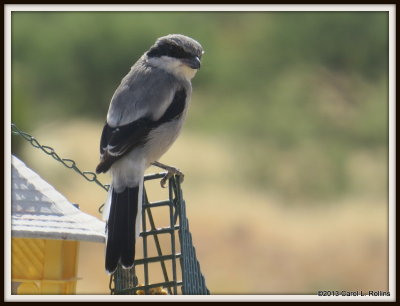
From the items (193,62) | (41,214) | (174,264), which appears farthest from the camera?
(193,62)

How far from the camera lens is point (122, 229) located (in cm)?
448

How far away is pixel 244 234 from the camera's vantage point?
46.3 ft

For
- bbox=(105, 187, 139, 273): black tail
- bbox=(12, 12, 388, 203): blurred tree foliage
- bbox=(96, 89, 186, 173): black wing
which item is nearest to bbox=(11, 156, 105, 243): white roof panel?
bbox=(105, 187, 139, 273): black tail

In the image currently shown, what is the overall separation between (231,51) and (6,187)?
2223cm

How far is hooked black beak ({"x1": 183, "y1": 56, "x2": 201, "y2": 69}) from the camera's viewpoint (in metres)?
5.23

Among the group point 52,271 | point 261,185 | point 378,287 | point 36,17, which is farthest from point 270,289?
point 36,17

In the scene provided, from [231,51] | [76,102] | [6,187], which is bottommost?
[6,187]

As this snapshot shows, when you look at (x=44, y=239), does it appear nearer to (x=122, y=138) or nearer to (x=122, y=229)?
(x=122, y=229)

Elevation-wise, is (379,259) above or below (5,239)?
below

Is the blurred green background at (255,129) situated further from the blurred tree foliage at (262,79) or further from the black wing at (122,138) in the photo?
the black wing at (122,138)

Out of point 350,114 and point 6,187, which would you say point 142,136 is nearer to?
point 6,187

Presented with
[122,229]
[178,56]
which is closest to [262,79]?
[178,56]

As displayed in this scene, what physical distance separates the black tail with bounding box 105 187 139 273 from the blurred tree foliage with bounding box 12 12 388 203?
40.5 feet

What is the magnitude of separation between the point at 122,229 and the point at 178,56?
3.79 feet
